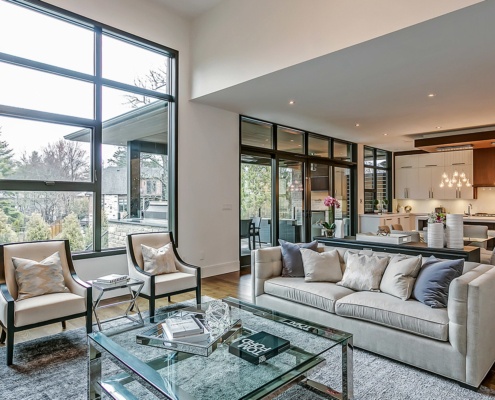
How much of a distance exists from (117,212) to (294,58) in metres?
3.16

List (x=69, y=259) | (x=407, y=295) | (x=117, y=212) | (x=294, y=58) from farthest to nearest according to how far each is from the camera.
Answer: (x=117, y=212)
(x=294, y=58)
(x=69, y=259)
(x=407, y=295)

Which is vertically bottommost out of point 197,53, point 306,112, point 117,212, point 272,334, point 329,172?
point 272,334

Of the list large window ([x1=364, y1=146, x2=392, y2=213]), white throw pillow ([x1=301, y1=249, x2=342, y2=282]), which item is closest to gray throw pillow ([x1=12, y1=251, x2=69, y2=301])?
white throw pillow ([x1=301, y1=249, x2=342, y2=282])

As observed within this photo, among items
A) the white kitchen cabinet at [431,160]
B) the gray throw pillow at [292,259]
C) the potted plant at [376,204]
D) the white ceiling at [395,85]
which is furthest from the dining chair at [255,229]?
the white kitchen cabinet at [431,160]

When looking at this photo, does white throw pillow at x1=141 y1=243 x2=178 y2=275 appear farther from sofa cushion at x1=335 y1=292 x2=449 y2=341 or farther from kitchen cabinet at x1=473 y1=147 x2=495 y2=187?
kitchen cabinet at x1=473 y1=147 x2=495 y2=187

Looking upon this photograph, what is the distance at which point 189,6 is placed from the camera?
207 inches

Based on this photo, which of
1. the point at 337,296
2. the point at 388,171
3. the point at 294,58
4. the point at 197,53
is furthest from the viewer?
the point at 388,171

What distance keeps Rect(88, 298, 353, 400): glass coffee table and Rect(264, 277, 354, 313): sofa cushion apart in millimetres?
637

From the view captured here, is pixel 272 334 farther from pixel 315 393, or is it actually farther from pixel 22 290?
pixel 22 290

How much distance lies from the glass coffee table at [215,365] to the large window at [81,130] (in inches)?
95.8

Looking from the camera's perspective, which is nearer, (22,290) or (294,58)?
(22,290)

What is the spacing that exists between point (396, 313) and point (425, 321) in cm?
21

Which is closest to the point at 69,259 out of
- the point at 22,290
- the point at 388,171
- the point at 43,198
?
the point at 22,290

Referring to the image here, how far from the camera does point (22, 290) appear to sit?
3.19 m
